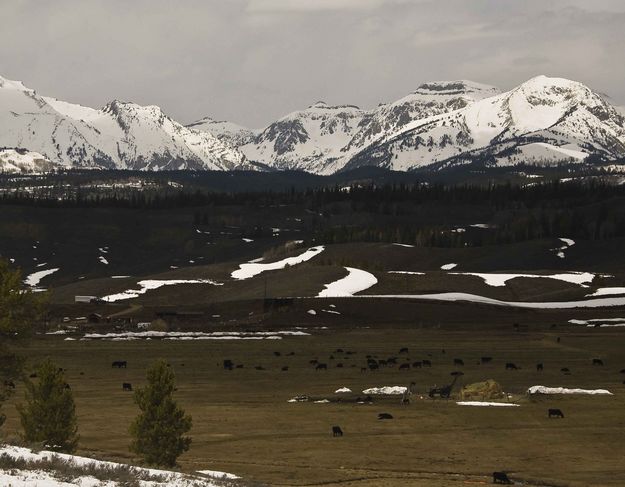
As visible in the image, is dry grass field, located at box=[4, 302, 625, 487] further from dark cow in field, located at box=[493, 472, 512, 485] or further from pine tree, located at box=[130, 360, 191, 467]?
pine tree, located at box=[130, 360, 191, 467]

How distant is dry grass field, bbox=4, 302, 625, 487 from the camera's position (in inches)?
1988

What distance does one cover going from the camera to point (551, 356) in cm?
11506

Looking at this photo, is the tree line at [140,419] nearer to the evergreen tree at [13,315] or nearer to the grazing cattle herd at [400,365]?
the evergreen tree at [13,315]

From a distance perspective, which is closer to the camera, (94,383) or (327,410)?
(327,410)

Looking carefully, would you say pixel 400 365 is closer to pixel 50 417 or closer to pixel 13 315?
pixel 13 315

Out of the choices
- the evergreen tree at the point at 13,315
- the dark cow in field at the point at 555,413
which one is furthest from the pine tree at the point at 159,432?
the dark cow in field at the point at 555,413

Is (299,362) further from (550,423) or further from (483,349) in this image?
(550,423)

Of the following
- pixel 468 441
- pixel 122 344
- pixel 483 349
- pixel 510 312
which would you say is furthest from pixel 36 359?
pixel 510 312

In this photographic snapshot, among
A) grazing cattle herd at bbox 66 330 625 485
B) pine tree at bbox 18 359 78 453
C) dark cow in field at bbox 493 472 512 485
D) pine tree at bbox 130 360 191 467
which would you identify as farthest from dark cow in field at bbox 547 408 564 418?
pine tree at bbox 18 359 78 453

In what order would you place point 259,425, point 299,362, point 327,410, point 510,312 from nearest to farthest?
point 259,425
point 327,410
point 299,362
point 510,312

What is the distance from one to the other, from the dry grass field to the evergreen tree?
481 centimetres

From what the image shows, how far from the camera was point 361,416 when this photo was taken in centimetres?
6825

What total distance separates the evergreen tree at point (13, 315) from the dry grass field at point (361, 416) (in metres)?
4.81

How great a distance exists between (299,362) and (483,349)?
2411 centimetres
